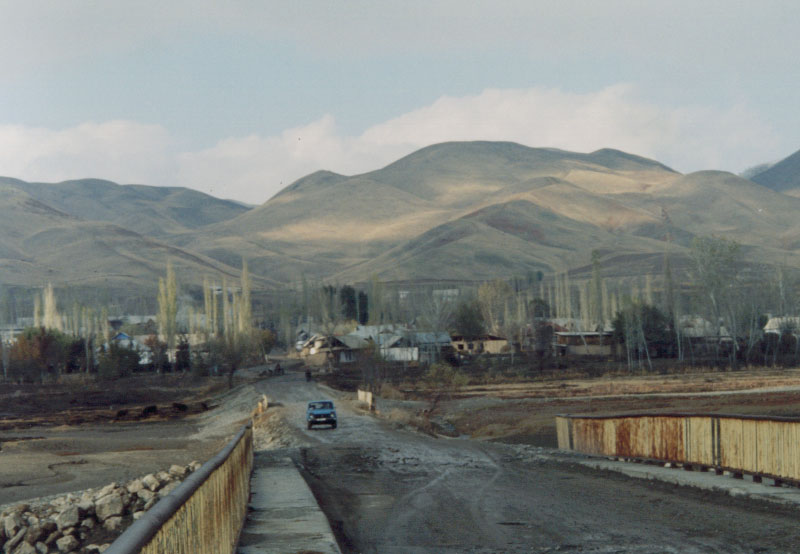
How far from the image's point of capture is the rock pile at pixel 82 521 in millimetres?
18641

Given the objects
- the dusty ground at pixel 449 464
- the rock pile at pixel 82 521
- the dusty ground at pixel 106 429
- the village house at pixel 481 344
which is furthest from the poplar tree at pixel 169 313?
the rock pile at pixel 82 521

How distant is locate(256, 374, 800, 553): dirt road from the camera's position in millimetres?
14000

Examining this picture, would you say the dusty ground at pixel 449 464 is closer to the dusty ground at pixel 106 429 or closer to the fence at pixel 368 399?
the dusty ground at pixel 106 429

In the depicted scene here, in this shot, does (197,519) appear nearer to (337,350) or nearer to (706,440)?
(706,440)

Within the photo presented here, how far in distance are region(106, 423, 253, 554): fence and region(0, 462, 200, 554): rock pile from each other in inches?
196

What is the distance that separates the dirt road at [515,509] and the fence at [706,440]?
1.52 m

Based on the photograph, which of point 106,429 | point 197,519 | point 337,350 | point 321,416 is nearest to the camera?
point 197,519

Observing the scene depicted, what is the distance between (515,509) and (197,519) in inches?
391

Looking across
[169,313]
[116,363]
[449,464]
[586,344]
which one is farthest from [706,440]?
[586,344]

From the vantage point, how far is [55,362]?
388 ft

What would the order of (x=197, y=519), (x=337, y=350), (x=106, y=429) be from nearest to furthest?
(x=197, y=519) < (x=106, y=429) < (x=337, y=350)

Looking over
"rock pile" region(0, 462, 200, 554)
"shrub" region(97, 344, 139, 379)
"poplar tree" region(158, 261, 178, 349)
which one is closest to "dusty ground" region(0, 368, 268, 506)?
"shrub" region(97, 344, 139, 379)

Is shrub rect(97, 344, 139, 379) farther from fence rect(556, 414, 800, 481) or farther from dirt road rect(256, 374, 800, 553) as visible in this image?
fence rect(556, 414, 800, 481)

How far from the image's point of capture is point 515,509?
1781 cm
